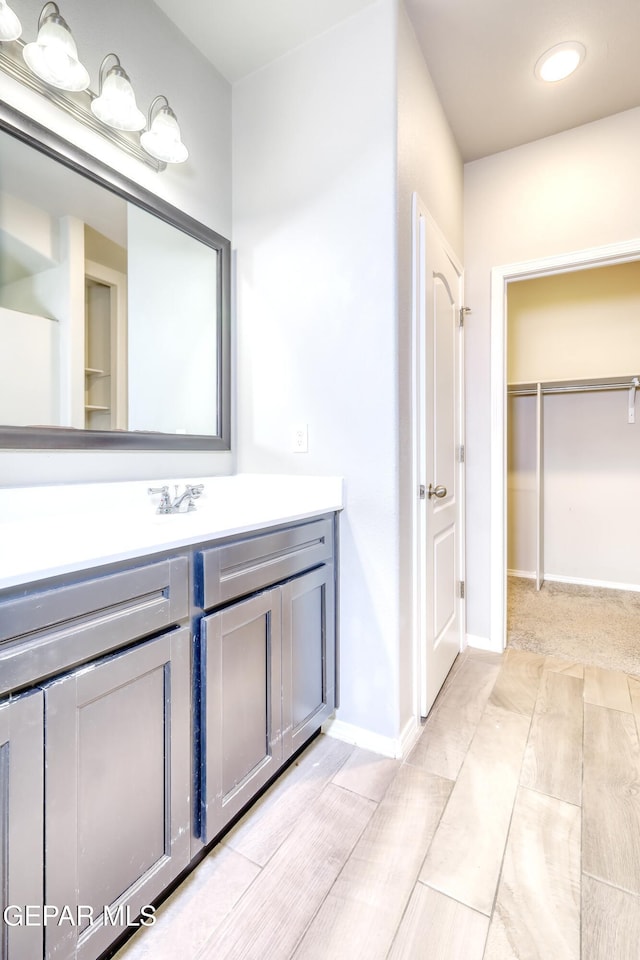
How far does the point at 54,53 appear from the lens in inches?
48.0

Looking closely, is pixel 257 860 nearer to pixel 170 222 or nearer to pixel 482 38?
pixel 170 222

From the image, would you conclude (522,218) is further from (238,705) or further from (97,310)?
(238,705)

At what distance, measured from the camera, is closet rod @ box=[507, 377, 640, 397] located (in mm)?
3273

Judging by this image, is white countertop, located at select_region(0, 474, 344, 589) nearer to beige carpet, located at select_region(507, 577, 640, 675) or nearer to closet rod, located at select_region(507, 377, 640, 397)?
beige carpet, located at select_region(507, 577, 640, 675)

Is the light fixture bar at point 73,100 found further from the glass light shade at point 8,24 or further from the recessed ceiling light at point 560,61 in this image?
the recessed ceiling light at point 560,61

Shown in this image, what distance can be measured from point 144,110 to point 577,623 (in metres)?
3.39

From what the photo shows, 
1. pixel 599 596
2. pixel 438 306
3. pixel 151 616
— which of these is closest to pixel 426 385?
pixel 438 306

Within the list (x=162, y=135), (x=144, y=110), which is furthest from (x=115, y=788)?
(x=144, y=110)

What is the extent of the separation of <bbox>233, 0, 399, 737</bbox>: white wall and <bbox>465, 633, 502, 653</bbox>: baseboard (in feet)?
3.55

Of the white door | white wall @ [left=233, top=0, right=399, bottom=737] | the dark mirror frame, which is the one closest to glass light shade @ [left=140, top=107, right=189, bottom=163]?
the dark mirror frame

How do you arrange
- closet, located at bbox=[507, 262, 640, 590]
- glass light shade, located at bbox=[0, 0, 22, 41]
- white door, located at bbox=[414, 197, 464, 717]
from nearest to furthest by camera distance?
glass light shade, located at bbox=[0, 0, 22, 41]
white door, located at bbox=[414, 197, 464, 717]
closet, located at bbox=[507, 262, 640, 590]

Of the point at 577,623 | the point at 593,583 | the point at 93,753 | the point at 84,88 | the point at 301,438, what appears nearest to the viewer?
the point at 93,753

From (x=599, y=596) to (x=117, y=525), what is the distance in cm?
338

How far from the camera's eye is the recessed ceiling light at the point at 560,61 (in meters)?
1.77
